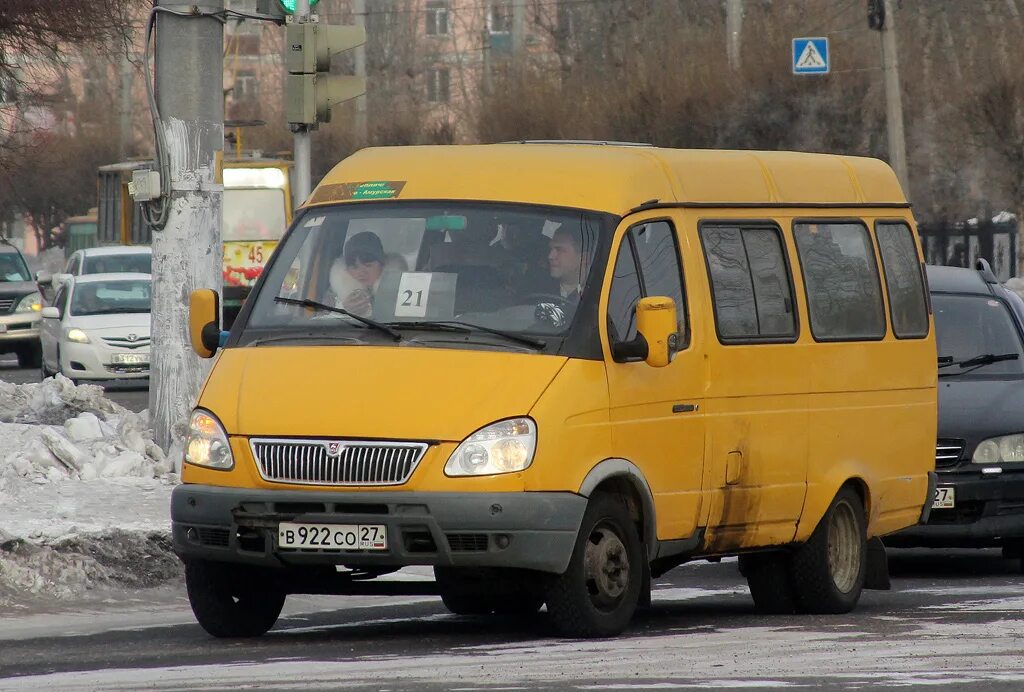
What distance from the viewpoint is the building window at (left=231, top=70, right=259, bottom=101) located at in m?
81.0

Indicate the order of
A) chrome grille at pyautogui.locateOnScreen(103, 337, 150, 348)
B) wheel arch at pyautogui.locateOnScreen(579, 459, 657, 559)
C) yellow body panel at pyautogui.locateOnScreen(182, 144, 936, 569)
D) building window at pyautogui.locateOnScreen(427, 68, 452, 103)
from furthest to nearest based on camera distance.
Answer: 1. building window at pyautogui.locateOnScreen(427, 68, 452, 103)
2. chrome grille at pyautogui.locateOnScreen(103, 337, 150, 348)
3. wheel arch at pyautogui.locateOnScreen(579, 459, 657, 559)
4. yellow body panel at pyautogui.locateOnScreen(182, 144, 936, 569)

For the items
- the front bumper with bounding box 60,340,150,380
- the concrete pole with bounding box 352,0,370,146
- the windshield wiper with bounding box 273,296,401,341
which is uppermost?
the concrete pole with bounding box 352,0,370,146

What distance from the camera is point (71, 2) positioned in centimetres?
1606

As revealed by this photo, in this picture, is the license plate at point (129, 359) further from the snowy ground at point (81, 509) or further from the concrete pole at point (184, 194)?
the concrete pole at point (184, 194)

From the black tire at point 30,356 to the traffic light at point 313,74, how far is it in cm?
2122

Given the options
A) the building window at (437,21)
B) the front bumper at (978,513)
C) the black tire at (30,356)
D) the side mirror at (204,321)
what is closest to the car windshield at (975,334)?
the front bumper at (978,513)

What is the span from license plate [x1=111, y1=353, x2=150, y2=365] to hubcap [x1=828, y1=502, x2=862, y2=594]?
16.9 meters

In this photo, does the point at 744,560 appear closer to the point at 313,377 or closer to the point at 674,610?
the point at 674,610

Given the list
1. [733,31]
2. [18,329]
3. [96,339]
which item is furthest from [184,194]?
[733,31]

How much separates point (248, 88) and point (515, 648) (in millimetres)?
83562

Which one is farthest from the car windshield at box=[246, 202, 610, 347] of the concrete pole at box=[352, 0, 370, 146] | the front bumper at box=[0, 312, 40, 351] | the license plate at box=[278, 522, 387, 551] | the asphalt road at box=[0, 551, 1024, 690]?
the concrete pole at box=[352, 0, 370, 146]

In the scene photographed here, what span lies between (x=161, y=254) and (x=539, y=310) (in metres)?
5.76

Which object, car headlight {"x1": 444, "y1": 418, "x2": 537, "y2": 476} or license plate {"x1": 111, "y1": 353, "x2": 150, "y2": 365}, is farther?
license plate {"x1": 111, "y1": 353, "x2": 150, "y2": 365}

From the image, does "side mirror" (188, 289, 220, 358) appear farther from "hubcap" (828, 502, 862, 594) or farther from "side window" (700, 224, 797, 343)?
"hubcap" (828, 502, 862, 594)
